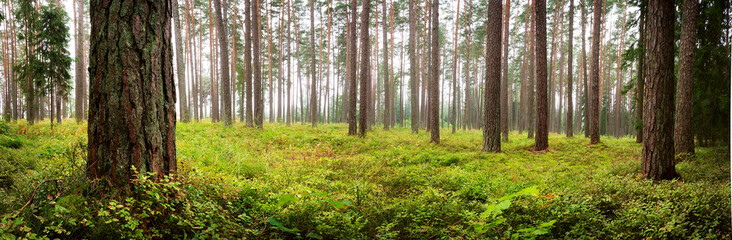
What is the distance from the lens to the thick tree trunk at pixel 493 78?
368 inches

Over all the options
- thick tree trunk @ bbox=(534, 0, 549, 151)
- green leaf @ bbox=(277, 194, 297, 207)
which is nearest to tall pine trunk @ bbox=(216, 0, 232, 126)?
green leaf @ bbox=(277, 194, 297, 207)

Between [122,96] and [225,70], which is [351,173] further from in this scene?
[225,70]

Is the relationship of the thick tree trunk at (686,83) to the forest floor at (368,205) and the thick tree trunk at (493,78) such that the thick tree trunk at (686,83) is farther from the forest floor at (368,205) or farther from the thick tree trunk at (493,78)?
the thick tree trunk at (493,78)

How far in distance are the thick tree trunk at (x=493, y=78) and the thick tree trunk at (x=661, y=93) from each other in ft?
13.9

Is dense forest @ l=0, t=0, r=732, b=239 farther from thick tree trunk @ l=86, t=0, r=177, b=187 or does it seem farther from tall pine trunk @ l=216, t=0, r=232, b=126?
tall pine trunk @ l=216, t=0, r=232, b=126

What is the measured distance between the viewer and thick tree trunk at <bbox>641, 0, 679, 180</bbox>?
5.21 metres

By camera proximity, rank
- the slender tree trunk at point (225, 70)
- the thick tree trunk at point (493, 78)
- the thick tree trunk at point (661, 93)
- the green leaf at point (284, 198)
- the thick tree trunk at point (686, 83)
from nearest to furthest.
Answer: the green leaf at point (284, 198) < the thick tree trunk at point (661, 93) < the thick tree trunk at point (686, 83) < the thick tree trunk at point (493, 78) < the slender tree trunk at point (225, 70)

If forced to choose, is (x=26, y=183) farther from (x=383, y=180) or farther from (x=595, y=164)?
(x=595, y=164)

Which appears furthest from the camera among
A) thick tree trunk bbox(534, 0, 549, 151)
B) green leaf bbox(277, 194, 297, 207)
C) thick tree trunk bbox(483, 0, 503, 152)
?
thick tree trunk bbox(534, 0, 549, 151)

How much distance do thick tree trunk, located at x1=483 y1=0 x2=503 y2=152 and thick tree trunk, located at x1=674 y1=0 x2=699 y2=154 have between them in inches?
169

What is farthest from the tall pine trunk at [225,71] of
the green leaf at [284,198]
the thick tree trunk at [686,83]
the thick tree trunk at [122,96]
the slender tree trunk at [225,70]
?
the thick tree trunk at [686,83]

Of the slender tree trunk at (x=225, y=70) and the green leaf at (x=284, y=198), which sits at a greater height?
the slender tree trunk at (x=225, y=70)

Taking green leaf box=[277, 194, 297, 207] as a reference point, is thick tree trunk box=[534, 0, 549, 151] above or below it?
above

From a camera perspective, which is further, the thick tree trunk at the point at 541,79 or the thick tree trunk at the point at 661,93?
the thick tree trunk at the point at 541,79
